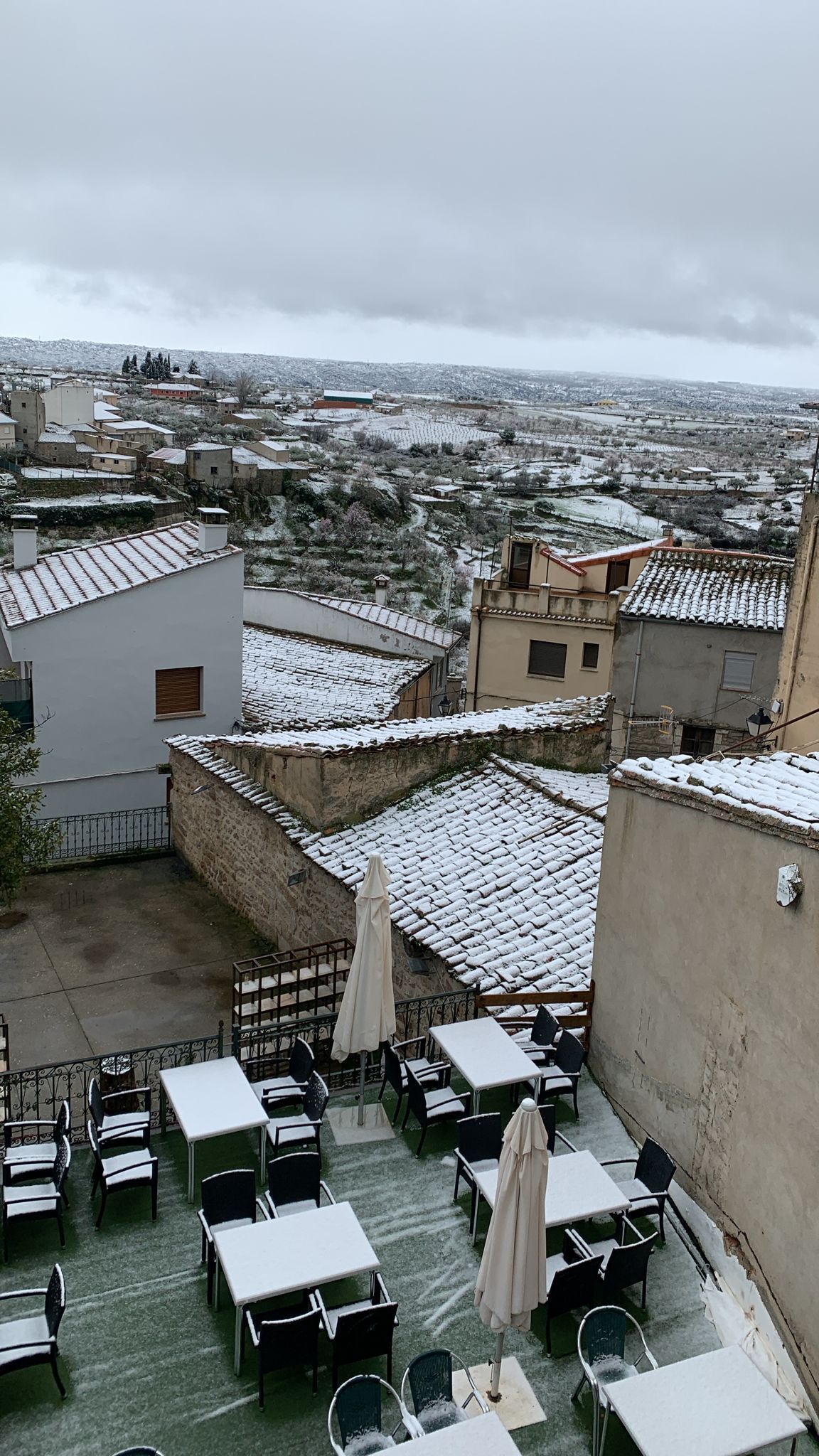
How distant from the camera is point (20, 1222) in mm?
8055

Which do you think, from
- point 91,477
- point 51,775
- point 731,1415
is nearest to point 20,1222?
point 731,1415

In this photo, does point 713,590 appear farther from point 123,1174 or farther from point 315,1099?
point 123,1174

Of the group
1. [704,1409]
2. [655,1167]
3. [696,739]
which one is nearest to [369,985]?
[655,1167]

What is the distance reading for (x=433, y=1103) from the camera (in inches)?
364

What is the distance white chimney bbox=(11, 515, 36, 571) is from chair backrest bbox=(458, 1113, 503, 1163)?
17.7 m

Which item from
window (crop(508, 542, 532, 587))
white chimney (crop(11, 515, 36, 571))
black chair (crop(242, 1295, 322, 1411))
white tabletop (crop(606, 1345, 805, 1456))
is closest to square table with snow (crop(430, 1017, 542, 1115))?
black chair (crop(242, 1295, 322, 1411))

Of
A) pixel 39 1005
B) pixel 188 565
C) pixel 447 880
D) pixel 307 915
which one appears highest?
pixel 188 565

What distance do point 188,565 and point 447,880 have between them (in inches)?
419

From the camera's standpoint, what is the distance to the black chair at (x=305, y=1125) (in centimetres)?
881

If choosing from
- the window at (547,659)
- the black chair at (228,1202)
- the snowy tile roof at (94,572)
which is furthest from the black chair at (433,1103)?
the window at (547,659)

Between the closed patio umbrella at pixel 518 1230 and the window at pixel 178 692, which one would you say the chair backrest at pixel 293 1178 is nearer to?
the closed patio umbrella at pixel 518 1230

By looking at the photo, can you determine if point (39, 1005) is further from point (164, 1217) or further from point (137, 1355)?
point (137, 1355)

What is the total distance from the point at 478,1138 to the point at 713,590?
66.5 feet

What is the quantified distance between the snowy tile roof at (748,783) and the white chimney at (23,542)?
17.0 metres
